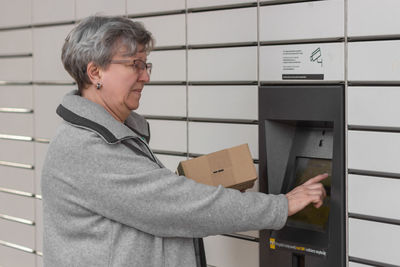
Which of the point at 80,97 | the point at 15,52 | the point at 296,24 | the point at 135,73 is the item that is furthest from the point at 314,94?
the point at 15,52

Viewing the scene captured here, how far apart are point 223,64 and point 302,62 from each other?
1.77 ft

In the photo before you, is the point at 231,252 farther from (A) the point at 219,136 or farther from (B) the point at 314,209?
(B) the point at 314,209

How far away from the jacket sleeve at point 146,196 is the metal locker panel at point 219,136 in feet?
3.27

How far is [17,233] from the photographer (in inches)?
180

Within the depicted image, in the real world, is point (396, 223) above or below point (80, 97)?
below

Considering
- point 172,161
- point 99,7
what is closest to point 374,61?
point 172,161

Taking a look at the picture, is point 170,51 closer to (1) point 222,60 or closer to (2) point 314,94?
(1) point 222,60

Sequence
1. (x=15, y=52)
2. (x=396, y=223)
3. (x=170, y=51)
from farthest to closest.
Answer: (x=15, y=52) < (x=170, y=51) < (x=396, y=223)

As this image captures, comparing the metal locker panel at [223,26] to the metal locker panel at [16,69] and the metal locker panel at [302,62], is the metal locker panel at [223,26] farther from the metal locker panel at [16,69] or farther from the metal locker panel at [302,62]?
the metal locker panel at [16,69]

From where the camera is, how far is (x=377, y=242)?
253cm

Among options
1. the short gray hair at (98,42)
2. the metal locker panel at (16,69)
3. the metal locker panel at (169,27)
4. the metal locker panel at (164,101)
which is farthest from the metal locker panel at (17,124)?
the short gray hair at (98,42)

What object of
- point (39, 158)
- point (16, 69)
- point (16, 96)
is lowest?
point (39, 158)

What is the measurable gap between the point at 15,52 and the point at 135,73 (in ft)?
8.82

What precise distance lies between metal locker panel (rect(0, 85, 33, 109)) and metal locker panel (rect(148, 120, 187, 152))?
4.47ft
